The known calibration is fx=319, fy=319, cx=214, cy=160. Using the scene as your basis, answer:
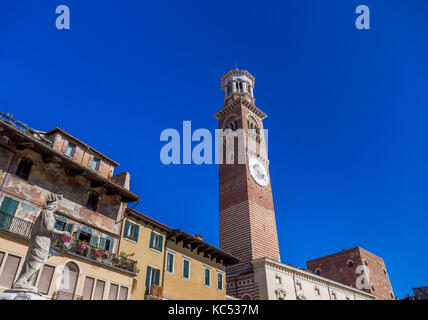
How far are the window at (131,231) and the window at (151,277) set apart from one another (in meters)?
2.39

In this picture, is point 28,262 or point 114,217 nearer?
point 28,262

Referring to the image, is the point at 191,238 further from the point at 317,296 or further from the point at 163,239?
the point at 317,296

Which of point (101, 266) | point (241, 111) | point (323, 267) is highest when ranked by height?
point (241, 111)

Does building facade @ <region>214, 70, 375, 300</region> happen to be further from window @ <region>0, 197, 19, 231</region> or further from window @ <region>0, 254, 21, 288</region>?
window @ <region>0, 197, 19, 231</region>

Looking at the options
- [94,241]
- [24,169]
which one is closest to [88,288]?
[94,241]

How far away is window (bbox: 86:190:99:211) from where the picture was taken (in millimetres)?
21281

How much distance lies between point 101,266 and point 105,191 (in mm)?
5329

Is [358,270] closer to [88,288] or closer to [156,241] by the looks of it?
[156,241]

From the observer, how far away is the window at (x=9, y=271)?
15000 mm

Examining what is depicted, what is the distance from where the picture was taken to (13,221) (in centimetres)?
1647

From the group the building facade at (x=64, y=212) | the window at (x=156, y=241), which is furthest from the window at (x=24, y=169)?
the window at (x=156, y=241)

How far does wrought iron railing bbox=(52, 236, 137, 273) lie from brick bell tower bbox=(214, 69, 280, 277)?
1791 centimetres
